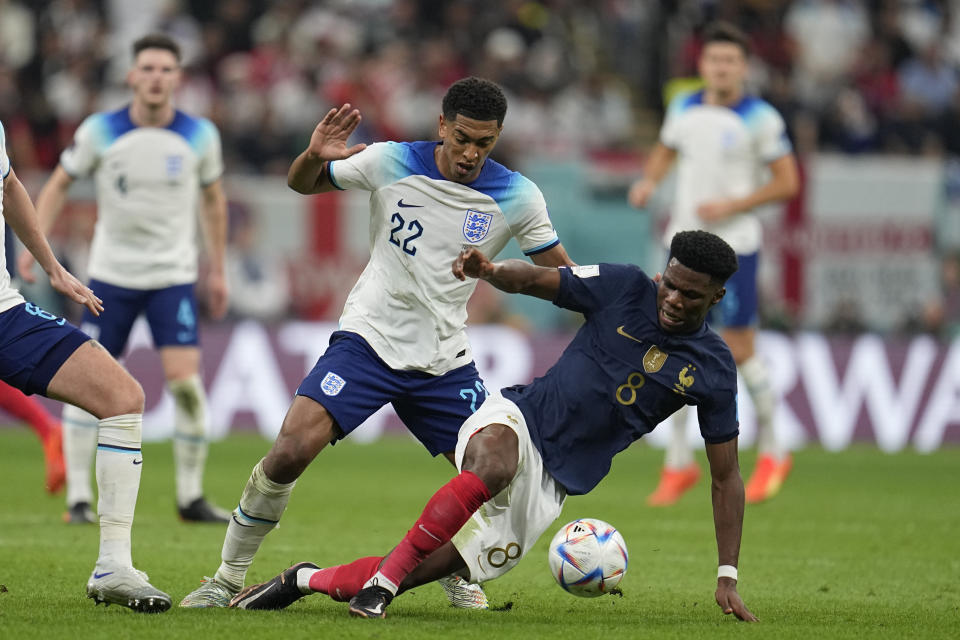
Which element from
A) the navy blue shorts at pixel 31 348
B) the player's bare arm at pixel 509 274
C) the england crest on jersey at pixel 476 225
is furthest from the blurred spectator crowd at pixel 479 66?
the player's bare arm at pixel 509 274

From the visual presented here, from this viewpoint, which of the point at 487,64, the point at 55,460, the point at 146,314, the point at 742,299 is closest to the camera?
the point at 146,314

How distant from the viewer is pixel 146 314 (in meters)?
9.30

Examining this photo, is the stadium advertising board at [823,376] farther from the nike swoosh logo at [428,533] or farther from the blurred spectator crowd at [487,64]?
the nike swoosh logo at [428,533]

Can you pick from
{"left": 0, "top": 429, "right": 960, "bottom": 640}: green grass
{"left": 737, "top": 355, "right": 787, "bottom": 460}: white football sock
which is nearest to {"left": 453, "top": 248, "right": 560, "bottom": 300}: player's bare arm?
{"left": 0, "top": 429, "right": 960, "bottom": 640}: green grass

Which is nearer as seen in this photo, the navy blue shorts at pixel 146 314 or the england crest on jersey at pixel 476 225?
the england crest on jersey at pixel 476 225

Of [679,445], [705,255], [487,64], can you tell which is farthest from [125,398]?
[487,64]

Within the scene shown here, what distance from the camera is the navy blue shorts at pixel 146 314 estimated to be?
9195mm

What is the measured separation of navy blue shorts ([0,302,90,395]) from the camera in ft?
18.4

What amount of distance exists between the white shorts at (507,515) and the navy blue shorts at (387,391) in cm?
39

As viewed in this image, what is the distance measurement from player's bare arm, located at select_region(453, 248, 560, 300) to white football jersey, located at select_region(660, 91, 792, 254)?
16.2ft

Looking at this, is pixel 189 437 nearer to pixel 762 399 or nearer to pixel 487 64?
pixel 762 399

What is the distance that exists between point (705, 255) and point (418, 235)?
4.16 ft

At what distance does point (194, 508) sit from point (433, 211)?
3691 mm

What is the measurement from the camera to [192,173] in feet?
31.0
